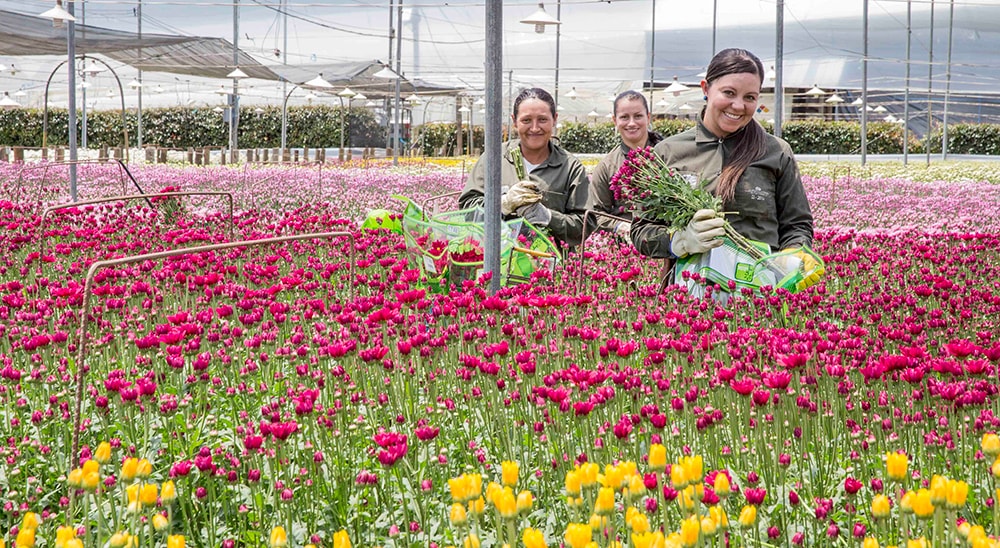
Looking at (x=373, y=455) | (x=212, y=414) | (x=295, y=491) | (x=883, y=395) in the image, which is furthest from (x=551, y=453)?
(x=212, y=414)

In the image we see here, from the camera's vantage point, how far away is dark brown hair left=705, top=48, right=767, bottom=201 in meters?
3.51

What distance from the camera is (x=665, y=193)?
355 centimetres

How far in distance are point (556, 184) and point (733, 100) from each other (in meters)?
1.55

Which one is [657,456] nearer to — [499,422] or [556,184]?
[499,422]

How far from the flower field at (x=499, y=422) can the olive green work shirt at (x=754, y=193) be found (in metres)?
0.21

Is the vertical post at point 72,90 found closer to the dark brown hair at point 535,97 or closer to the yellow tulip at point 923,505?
the dark brown hair at point 535,97

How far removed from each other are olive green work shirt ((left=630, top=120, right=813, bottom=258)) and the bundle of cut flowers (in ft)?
0.25

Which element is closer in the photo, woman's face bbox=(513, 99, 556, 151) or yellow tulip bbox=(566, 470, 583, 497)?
yellow tulip bbox=(566, 470, 583, 497)

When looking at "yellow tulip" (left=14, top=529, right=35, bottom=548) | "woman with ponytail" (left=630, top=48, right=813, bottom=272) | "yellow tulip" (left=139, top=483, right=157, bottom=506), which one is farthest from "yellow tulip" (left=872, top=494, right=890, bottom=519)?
"woman with ponytail" (left=630, top=48, right=813, bottom=272)

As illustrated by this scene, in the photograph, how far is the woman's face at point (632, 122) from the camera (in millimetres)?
5445

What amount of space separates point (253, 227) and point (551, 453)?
14.5 ft

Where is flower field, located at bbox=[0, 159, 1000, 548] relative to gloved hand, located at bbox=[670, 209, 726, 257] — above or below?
below

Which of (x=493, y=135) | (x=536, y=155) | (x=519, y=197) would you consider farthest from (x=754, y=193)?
(x=536, y=155)

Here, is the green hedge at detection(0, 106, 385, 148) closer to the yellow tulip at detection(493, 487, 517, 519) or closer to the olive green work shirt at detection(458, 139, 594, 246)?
the olive green work shirt at detection(458, 139, 594, 246)
